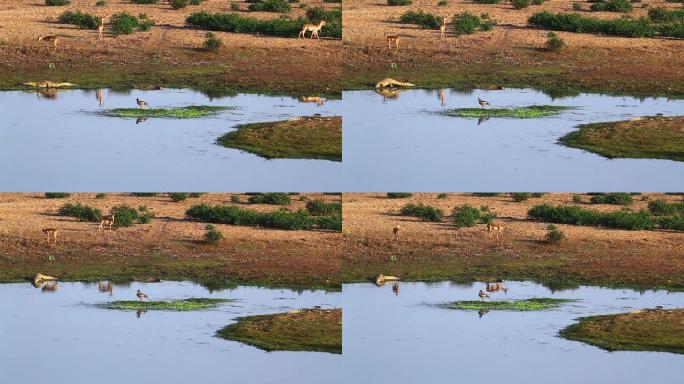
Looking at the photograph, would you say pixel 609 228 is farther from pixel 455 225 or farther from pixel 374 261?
pixel 374 261

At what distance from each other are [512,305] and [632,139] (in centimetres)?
421

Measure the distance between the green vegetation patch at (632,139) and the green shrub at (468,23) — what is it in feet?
23.8

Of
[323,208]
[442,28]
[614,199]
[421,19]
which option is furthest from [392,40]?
[614,199]

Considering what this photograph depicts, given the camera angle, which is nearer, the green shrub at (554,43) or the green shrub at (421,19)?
the green shrub at (554,43)

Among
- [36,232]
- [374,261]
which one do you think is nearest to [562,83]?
[374,261]

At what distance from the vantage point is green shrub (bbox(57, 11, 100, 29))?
144 ft

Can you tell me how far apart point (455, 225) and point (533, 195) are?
3488 millimetres

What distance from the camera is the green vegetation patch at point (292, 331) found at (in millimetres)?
30578

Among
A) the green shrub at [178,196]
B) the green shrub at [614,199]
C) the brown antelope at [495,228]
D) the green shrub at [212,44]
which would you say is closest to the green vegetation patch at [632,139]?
the brown antelope at [495,228]

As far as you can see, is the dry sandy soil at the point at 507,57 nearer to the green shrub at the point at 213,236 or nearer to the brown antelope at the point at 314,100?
the brown antelope at the point at 314,100

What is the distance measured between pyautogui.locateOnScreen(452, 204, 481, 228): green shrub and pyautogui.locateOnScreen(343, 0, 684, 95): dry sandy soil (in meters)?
3.11

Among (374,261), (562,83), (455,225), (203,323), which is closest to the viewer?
(203,323)

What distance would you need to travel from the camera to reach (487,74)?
1642 inches

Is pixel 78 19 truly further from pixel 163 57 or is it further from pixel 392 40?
pixel 392 40
